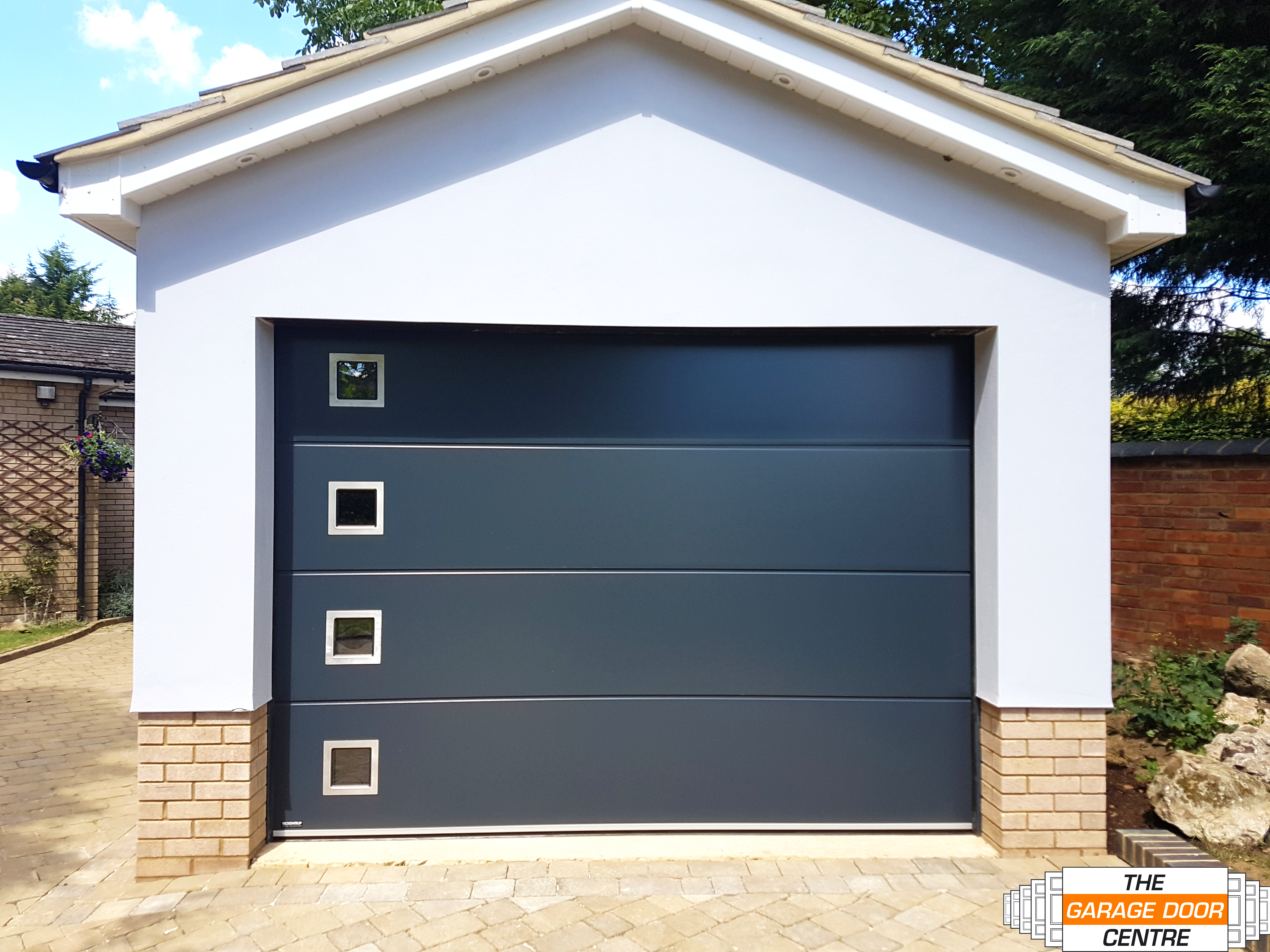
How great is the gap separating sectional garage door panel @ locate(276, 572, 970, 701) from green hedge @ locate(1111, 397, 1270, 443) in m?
4.38

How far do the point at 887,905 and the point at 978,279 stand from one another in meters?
3.00

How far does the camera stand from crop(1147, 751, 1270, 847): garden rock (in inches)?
149

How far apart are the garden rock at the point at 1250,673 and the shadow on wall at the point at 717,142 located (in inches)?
114

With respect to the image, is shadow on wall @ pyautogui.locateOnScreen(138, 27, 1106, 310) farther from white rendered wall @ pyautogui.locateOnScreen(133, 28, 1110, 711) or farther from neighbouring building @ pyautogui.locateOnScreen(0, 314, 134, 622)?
neighbouring building @ pyautogui.locateOnScreen(0, 314, 134, 622)

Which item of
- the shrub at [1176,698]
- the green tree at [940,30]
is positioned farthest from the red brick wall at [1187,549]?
the green tree at [940,30]

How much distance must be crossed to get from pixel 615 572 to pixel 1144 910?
8.97ft

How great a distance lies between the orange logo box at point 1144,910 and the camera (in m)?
3.17

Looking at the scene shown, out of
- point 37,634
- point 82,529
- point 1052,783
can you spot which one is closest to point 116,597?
point 82,529

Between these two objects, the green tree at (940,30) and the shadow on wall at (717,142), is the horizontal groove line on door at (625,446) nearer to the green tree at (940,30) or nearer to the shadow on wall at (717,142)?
the shadow on wall at (717,142)

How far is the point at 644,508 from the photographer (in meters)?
4.11

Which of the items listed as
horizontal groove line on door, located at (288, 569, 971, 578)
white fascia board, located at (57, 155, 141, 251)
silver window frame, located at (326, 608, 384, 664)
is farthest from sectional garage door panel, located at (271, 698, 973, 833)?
white fascia board, located at (57, 155, 141, 251)

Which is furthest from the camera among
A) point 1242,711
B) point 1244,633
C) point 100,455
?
point 100,455

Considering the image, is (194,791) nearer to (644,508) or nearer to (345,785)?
(345,785)

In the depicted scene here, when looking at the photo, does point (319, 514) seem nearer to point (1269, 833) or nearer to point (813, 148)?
point (813, 148)
